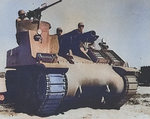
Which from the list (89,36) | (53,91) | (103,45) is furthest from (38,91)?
(103,45)

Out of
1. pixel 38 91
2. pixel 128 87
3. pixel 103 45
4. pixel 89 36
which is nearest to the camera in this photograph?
pixel 38 91

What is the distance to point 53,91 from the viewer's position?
664 cm

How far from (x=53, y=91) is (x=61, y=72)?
65 centimetres

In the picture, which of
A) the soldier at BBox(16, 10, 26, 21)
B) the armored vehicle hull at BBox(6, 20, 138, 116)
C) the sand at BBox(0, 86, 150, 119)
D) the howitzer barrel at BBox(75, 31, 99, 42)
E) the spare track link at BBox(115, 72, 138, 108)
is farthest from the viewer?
the soldier at BBox(16, 10, 26, 21)

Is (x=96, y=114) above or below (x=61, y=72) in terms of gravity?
below

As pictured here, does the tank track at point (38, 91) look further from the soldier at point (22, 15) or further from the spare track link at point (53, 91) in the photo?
the soldier at point (22, 15)

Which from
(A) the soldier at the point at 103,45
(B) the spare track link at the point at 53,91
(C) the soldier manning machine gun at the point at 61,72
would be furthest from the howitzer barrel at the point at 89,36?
(A) the soldier at the point at 103,45

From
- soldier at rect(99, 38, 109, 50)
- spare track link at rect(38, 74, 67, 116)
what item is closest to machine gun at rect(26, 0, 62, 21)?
soldier at rect(99, 38, 109, 50)

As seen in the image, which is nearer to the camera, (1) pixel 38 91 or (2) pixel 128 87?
(1) pixel 38 91

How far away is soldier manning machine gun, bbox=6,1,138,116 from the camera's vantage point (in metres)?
6.88

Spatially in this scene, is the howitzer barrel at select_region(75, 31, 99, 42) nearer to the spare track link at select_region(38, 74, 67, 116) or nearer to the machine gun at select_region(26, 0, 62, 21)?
the spare track link at select_region(38, 74, 67, 116)

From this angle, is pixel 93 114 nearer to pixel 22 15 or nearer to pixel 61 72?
pixel 61 72

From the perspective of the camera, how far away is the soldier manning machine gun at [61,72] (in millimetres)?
6875

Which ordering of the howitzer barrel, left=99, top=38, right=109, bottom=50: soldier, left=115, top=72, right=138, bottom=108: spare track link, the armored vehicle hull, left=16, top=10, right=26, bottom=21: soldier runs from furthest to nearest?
left=99, top=38, right=109, bottom=50: soldier → left=16, top=10, right=26, bottom=21: soldier → left=115, top=72, right=138, bottom=108: spare track link → the howitzer barrel → the armored vehicle hull
